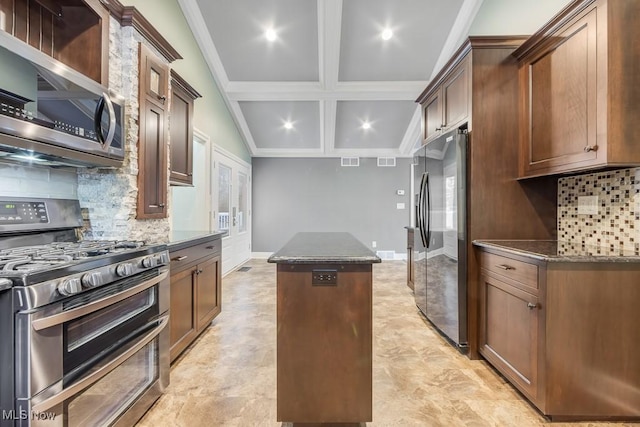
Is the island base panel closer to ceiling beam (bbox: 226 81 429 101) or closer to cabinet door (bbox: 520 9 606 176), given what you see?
cabinet door (bbox: 520 9 606 176)

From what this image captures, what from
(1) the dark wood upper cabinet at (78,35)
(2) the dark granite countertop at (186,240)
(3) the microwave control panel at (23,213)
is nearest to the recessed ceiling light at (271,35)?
(1) the dark wood upper cabinet at (78,35)

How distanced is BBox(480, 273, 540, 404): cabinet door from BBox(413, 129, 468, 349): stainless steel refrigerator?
0.18 metres

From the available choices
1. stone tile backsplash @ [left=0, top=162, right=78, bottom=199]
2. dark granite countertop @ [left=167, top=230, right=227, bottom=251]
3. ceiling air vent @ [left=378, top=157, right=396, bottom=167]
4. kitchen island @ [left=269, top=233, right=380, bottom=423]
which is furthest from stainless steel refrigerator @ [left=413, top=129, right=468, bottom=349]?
ceiling air vent @ [left=378, top=157, right=396, bottom=167]

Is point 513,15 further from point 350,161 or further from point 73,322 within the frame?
point 73,322

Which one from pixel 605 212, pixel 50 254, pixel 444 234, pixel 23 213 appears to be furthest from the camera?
pixel 444 234

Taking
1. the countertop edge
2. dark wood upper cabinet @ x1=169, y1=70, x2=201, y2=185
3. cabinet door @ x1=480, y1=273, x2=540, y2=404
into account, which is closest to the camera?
the countertop edge

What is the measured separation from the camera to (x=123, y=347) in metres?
1.43

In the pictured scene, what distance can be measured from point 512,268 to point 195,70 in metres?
4.04

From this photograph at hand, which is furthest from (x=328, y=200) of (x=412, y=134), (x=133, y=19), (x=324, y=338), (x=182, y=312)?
(x=324, y=338)

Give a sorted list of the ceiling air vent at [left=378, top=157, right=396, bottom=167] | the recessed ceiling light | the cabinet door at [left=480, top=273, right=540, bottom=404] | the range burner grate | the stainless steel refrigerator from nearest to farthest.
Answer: the range burner grate < the cabinet door at [left=480, top=273, right=540, bottom=404] < the stainless steel refrigerator < the recessed ceiling light < the ceiling air vent at [left=378, top=157, right=396, bottom=167]

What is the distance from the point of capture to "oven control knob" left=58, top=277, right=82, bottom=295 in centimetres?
110

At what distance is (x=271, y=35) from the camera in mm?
3830

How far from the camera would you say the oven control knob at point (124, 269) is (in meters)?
1.38

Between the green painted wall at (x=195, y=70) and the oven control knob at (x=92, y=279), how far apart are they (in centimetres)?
238
